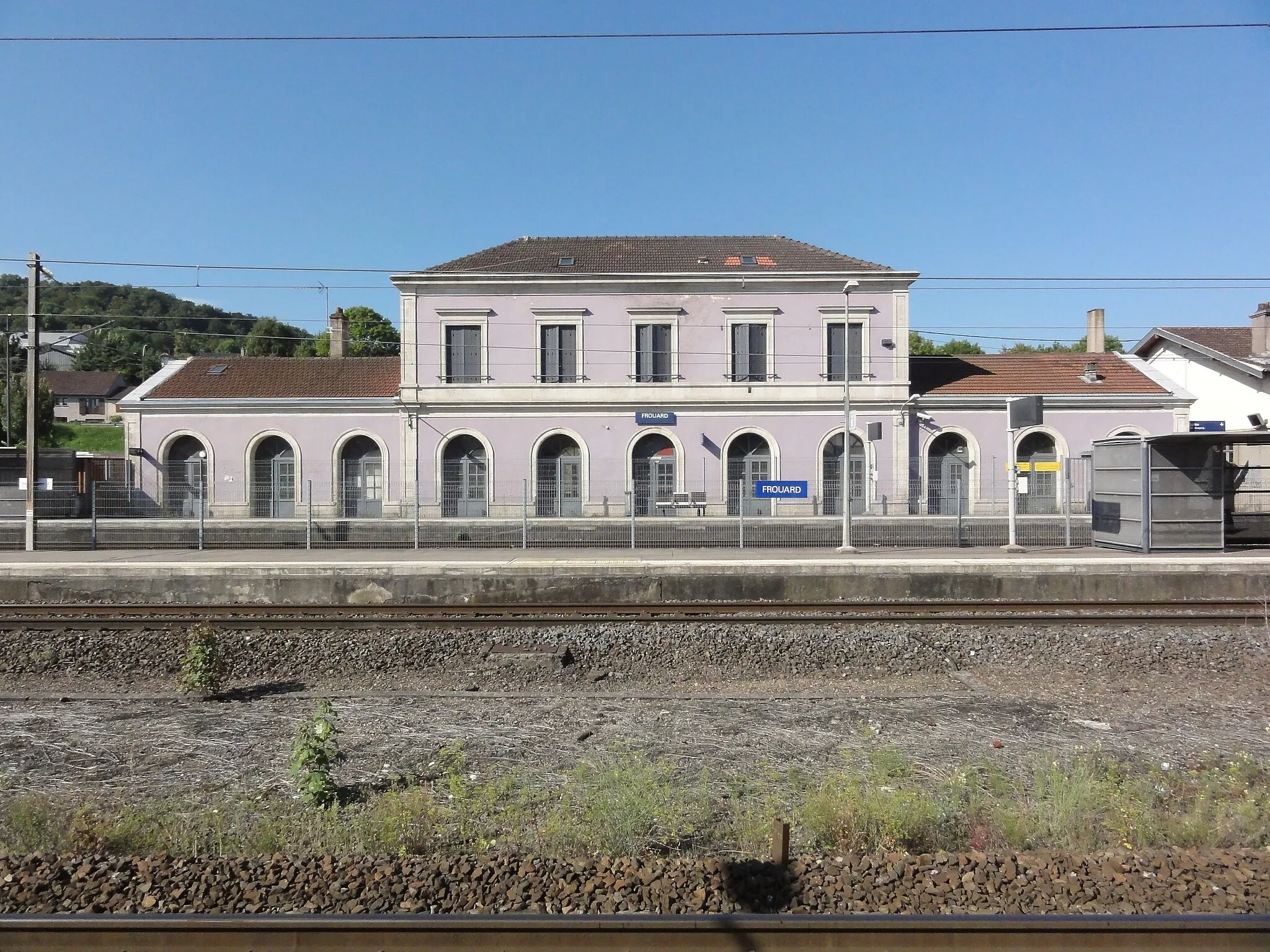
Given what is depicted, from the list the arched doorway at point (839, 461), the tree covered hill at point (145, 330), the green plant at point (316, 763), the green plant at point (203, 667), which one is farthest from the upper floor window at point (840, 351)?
the tree covered hill at point (145, 330)

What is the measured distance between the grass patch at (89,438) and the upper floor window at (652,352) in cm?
4643

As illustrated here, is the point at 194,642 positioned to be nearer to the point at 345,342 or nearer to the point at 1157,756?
the point at 1157,756

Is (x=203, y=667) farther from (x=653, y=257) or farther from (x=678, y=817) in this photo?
(x=653, y=257)

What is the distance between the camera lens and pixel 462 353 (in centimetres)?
3256

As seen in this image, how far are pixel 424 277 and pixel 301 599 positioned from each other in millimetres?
19913

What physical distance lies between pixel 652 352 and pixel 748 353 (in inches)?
155

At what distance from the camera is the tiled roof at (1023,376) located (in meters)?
32.0

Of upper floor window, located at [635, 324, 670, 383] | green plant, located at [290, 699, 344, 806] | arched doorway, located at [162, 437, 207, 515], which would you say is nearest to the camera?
green plant, located at [290, 699, 344, 806]

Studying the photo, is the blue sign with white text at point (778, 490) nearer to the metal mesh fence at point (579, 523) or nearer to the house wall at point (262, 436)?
the metal mesh fence at point (579, 523)

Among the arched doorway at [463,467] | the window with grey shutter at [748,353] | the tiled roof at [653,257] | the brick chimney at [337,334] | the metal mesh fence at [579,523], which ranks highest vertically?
the tiled roof at [653,257]

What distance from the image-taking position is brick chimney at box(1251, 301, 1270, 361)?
114 ft

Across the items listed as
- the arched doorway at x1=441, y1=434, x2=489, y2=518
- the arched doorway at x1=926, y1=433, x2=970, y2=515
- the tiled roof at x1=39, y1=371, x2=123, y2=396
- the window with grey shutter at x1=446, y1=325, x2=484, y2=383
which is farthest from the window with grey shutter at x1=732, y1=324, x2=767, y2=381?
the tiled roof at x1=39, y1=371, x2=123, y2=396

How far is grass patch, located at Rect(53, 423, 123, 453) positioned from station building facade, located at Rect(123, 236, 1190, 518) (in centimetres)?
3560

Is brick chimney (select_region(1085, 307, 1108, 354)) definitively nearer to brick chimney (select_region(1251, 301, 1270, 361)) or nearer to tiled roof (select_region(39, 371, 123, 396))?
brick chimney (select_region(1251, 301, 1270, 361))
